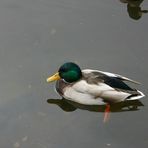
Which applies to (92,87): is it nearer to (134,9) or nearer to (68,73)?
(68,73)

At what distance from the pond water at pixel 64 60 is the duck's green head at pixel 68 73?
0.86ft

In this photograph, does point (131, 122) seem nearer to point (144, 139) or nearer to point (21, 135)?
point (144, 139)

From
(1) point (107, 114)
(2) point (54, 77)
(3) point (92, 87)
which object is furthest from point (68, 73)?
(1) point (107, 114)

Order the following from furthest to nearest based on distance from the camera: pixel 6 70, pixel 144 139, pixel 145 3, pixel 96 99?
1. pixel 145 3
2. pixel 6 70
3. pixel 96 99
4. pixel 144 139

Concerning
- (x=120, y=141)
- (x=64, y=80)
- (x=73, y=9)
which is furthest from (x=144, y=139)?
(x=73, y=9)

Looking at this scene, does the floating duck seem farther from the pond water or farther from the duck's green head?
the pond water

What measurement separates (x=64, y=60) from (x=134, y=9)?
2078mm

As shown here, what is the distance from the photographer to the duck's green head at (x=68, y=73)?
765cm

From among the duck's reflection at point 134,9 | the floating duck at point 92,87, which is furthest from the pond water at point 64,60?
the floating duck at point 92,87

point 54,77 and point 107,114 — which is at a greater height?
point 54,77

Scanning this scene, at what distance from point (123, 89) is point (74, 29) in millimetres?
1979

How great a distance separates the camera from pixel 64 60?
8.38 m

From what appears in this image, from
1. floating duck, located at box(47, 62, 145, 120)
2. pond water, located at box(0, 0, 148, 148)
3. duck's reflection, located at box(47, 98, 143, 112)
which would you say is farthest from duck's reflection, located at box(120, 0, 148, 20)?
duck's reflection, located at box(47, 98, 143, 112)

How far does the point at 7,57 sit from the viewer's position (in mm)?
8430
